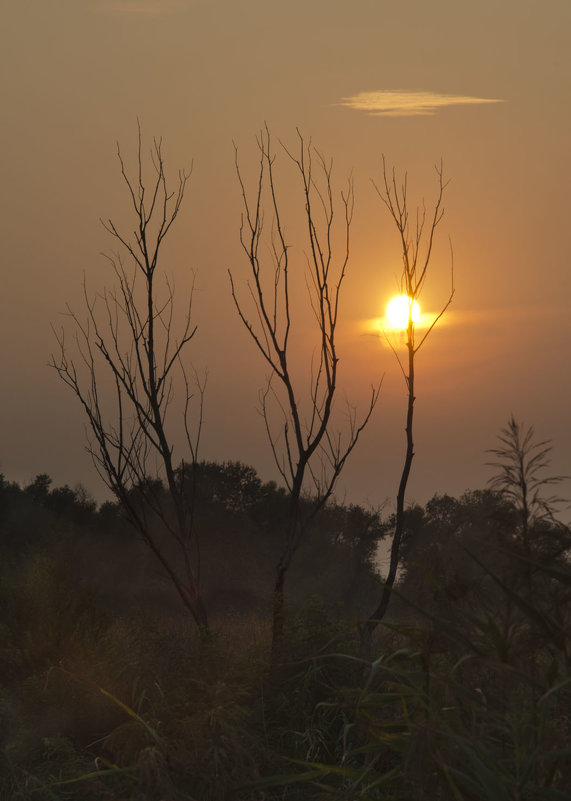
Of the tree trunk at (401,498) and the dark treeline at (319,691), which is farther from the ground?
the tree trunk at (401,498)

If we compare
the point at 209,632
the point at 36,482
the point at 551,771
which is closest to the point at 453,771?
the point at 551,771

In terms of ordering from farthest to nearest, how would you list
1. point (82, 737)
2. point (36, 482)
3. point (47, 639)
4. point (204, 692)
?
point (36, 482), point (47, 639), point (82, 737), point (204, 692)

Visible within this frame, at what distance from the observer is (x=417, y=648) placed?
8.50ft

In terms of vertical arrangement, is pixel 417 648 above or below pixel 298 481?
below

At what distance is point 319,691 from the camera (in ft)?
17.8

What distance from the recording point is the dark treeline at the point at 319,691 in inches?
84.7

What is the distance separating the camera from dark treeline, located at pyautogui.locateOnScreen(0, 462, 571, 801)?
2.15 m

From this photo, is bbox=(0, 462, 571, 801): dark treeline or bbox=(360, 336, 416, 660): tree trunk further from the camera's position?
bbox=(360, 336, 416, 660): tree trunk

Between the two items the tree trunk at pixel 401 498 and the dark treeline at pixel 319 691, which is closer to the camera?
the dark treeline at pixel 319 691

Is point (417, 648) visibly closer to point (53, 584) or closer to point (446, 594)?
point (446, 594)

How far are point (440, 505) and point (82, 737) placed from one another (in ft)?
59.7

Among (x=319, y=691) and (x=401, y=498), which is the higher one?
(x=401, y=498)

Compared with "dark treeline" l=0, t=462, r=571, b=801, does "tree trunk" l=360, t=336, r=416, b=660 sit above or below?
above

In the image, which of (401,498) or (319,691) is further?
(401,498)
